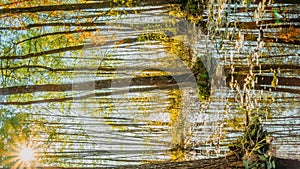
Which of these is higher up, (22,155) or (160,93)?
(160,93)

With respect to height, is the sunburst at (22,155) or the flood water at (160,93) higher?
the flood water at (160,93)

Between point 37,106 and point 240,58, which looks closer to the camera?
point 240,58

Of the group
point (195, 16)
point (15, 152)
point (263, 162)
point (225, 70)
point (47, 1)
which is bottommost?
point (15, 152)

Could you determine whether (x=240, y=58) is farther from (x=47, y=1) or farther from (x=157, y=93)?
(x=47, y=1)

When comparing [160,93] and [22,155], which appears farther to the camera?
[160,93]

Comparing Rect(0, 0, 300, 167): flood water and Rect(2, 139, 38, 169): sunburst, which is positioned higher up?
Rect(0, 0, 300, 167): flood water

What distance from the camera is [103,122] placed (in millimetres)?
5367

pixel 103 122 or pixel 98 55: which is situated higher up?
pixel 98 55

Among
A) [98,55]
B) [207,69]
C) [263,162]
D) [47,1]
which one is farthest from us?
[98,55]

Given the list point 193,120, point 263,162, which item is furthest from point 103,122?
point 263,162

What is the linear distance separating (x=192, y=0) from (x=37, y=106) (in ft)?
8.44

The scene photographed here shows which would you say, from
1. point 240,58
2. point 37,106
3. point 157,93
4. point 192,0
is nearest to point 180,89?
point 157,93

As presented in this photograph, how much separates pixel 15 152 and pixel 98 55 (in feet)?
5.56

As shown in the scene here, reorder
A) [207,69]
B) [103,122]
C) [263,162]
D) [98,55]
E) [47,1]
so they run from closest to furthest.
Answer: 1. [263,162]
2. [207,69]
3. [47,1]
4. [98,55]
5. [103,122]
